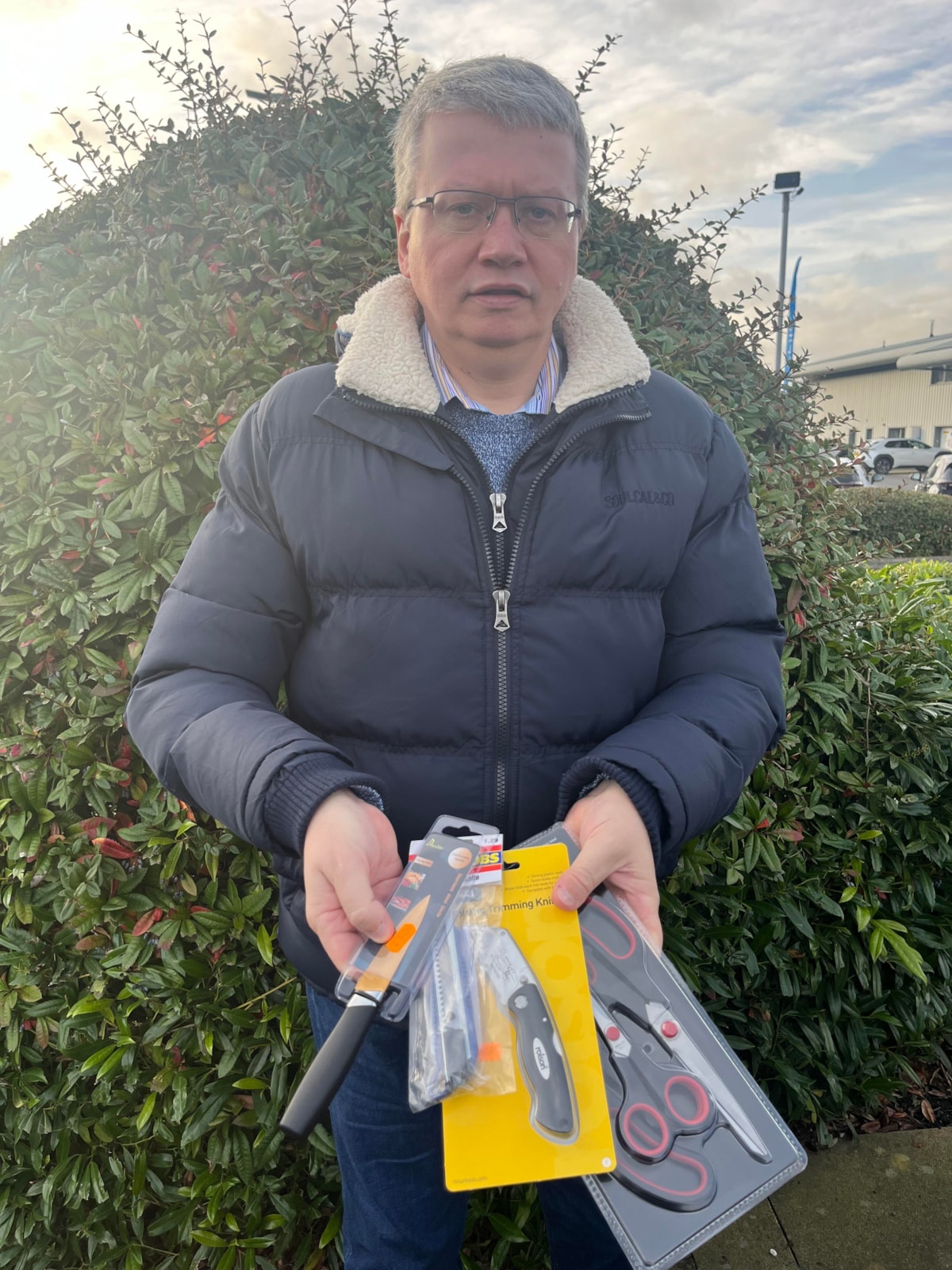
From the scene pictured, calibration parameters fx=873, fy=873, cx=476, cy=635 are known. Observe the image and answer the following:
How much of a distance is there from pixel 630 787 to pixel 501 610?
1.30 ft

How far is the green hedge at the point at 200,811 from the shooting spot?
220 cm

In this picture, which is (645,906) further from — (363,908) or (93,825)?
(93,825)

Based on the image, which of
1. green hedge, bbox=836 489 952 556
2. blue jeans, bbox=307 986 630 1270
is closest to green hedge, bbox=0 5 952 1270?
blue jeans, bbox=307 986 630 1270

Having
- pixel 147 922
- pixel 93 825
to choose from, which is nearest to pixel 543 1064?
pixel 147 922

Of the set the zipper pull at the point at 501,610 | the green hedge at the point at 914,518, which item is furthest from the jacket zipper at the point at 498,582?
the green hedge at the point at 914,518

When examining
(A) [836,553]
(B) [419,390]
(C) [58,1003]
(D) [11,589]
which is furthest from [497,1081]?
(A) [836,553]

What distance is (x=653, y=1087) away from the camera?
1245 millimetres

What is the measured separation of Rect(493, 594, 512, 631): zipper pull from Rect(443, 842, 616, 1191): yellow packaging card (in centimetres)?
46

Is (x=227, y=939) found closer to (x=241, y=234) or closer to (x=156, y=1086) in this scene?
(x=156, y=1086)

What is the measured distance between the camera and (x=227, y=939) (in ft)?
7.26

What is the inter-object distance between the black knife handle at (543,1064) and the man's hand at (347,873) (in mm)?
226

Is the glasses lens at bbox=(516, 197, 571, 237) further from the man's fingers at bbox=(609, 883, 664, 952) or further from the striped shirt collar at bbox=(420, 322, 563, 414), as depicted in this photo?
the man's fingers at bbox=(609, 883, 664, 952)

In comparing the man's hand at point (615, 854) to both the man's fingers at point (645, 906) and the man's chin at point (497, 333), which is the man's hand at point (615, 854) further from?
the man's chin at point (497, 333)

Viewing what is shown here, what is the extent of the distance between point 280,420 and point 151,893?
50.3 inches
